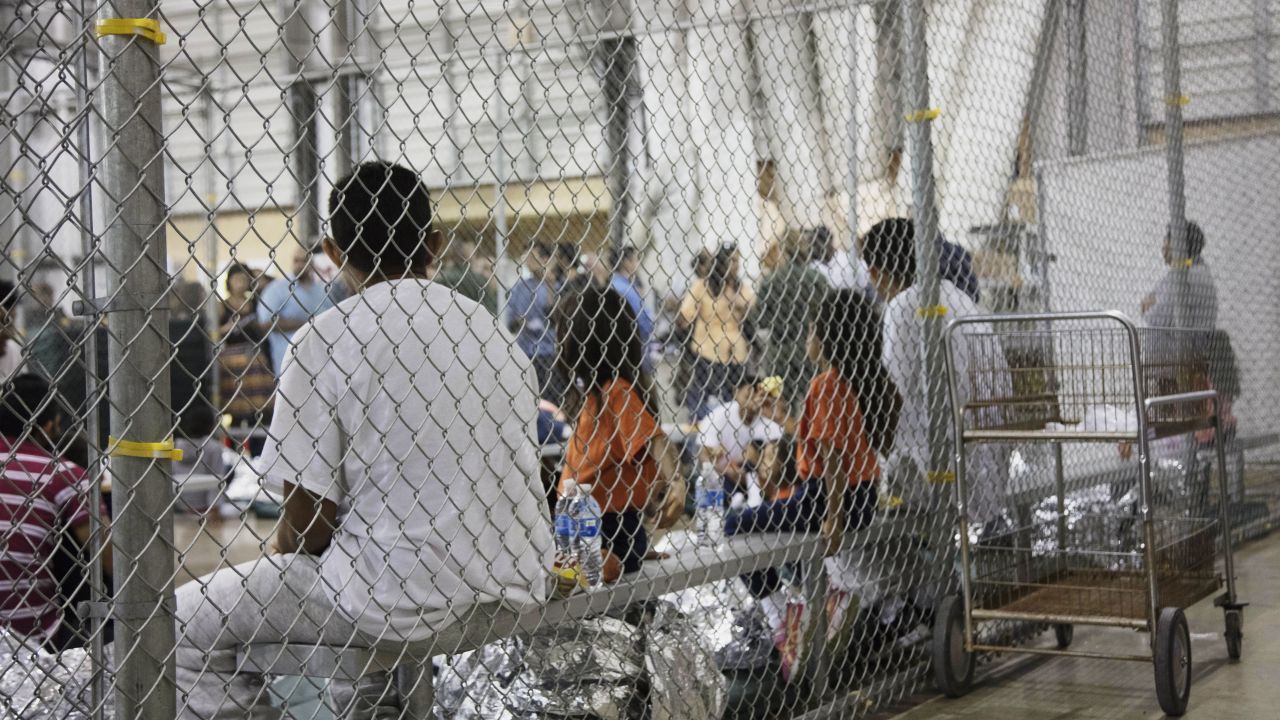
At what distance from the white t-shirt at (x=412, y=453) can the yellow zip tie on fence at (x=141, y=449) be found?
16.0 inches

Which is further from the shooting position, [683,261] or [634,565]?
[683,261]

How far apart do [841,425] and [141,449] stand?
273 centimetres

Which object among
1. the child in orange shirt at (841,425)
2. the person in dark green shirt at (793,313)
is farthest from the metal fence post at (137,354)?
the person in dark green shirt at (793,313)

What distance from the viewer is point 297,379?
2.49m

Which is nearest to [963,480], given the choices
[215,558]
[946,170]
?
[946,170]

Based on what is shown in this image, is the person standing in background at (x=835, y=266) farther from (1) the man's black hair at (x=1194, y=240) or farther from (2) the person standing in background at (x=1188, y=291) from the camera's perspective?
(1) the man's black hair at (x=1194, y=240)

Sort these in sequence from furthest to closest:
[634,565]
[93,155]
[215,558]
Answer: [215,558], [634,565], [93,155]

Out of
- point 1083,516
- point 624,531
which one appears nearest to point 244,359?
point 624,531

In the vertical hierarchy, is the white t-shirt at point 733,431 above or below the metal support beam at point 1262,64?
below

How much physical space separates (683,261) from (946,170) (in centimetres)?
181

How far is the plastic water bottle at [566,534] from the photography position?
10.7ft

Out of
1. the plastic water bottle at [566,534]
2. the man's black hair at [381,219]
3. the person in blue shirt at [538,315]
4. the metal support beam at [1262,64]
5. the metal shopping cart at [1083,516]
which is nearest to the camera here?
the man's black hair at [381,219]

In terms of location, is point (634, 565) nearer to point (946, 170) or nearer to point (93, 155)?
point (93, 155)

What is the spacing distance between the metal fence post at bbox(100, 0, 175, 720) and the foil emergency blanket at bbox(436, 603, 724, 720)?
43.6 inches
